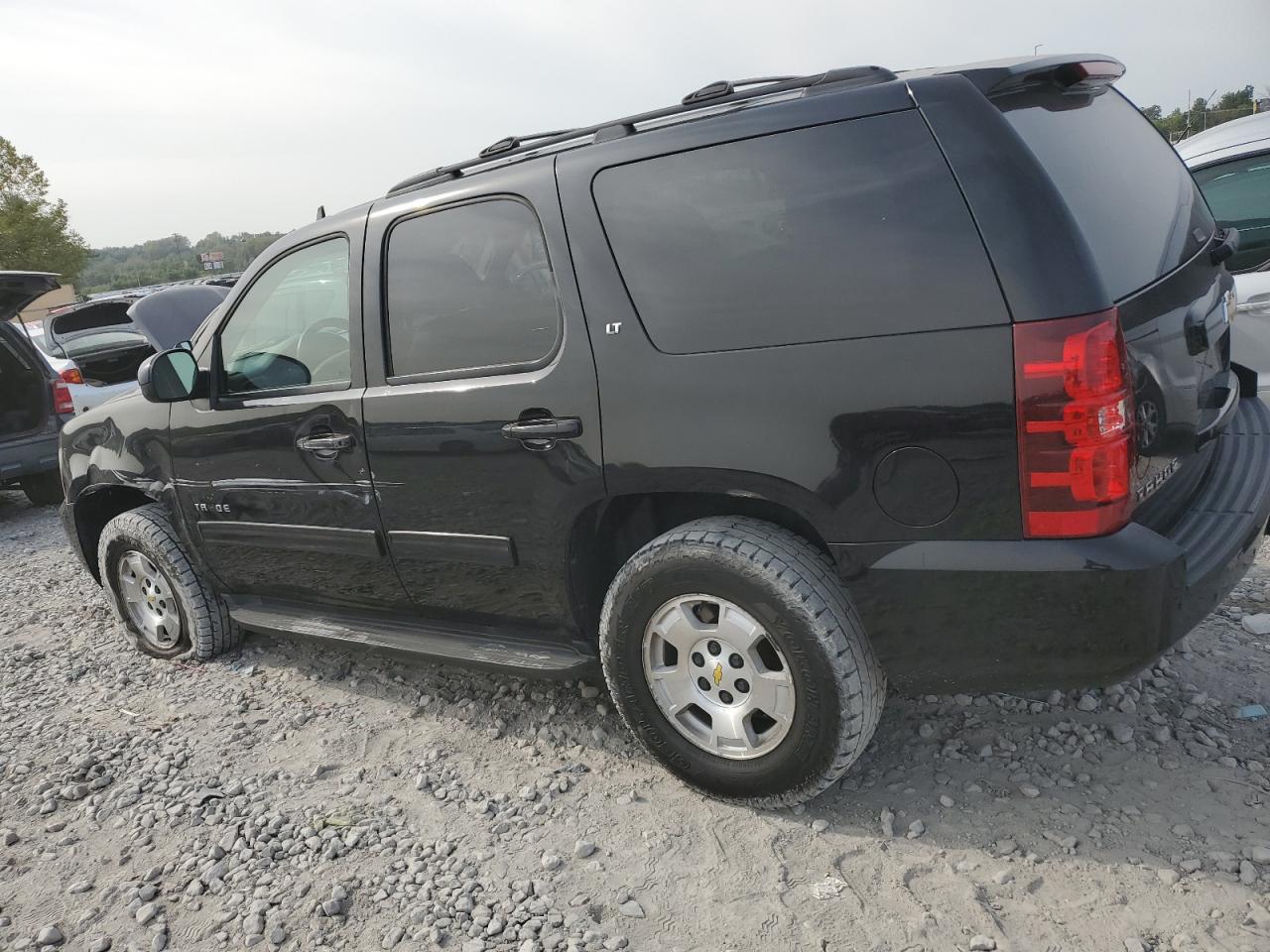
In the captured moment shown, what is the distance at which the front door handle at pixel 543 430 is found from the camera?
2.64 m

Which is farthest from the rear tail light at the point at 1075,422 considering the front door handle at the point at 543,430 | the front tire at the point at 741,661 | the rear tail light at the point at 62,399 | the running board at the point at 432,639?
the rear tail light at the point at 62,399

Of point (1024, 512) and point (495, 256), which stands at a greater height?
point (495, 256)

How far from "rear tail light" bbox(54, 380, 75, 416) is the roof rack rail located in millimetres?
5756

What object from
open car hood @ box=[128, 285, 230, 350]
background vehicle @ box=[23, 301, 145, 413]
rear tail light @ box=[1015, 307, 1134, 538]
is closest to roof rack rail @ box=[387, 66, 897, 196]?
rear tail light @ box=[1015, 307, 1134, 538]

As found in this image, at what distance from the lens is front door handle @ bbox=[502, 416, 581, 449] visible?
2.64 m

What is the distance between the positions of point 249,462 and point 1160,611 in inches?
118

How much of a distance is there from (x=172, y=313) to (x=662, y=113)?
277 cm

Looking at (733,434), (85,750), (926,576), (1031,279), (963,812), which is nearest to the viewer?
(1031,279)

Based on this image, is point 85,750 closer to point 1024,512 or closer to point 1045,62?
point 1024,512

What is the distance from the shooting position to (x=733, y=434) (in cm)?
238

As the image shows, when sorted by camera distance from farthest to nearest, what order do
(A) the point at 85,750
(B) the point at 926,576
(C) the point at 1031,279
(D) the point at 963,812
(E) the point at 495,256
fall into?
(A) the point at 85,750, (E) the point at 495,256, (D) the point at 963,812, (B) the point at 926,576, (C) the point at 1031,279

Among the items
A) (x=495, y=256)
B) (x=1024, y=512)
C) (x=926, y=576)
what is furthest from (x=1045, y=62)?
(x=495, y=256)

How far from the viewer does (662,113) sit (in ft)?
8.78

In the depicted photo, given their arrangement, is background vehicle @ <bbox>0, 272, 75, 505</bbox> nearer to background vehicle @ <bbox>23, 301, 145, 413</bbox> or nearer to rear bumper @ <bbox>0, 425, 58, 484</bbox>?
rear bumper @ <bbox>0, 425, 58, 484</bbox>
